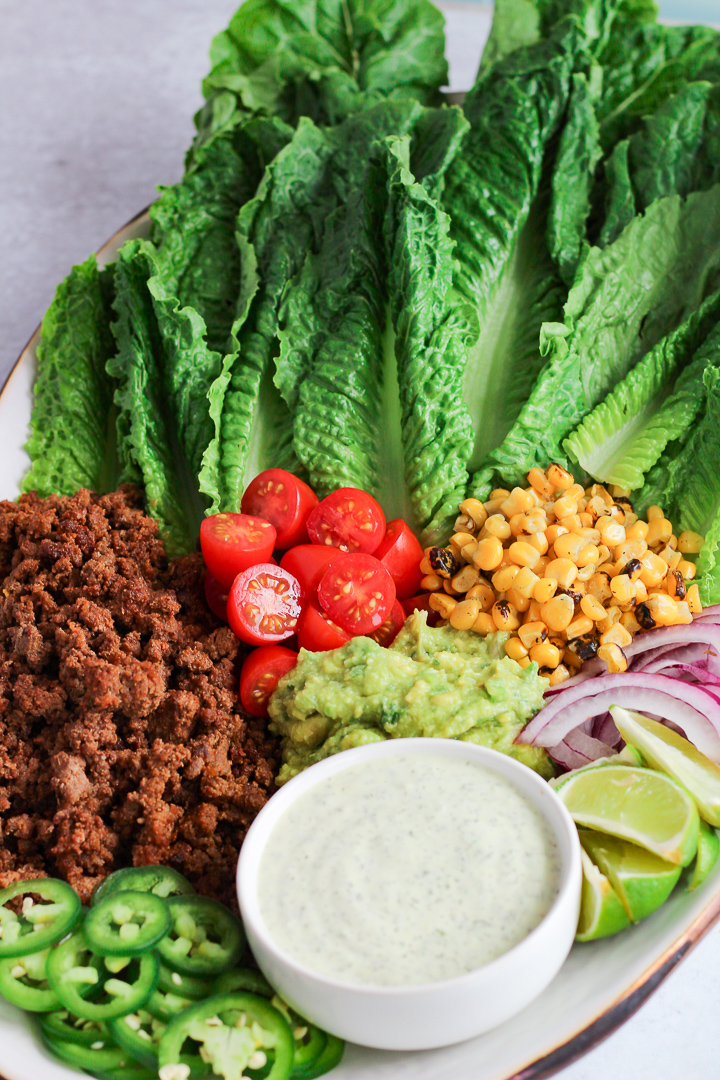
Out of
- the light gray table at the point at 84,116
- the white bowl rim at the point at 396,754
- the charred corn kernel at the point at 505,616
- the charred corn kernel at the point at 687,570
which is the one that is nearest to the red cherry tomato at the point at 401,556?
the charred corn kernel at the point at 505,616

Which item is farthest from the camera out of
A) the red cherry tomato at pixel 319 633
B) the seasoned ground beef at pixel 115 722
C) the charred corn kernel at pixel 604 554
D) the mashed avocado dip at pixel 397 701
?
the charred corn kernel at pixel 604 554

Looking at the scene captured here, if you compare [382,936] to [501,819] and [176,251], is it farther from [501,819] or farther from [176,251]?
[176,251]

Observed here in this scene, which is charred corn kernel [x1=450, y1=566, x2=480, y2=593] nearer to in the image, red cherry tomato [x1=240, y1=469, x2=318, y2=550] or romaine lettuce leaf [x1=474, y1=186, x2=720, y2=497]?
→ romaine lettuce leaf [x1=474, y1=186, x2=720, y2=497]

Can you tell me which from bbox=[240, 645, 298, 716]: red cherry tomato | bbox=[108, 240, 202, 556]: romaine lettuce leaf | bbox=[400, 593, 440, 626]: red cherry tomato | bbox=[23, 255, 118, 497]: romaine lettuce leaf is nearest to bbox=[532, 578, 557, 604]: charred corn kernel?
bbox=[400, 593, 440, 626]: red cherry tomato

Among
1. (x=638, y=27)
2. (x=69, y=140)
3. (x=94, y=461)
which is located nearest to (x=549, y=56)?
(x=638, y=27)

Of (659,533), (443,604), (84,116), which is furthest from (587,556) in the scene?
(84,116)

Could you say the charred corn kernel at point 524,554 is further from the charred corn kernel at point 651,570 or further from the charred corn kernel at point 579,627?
the charred corn kernel at point 651,570
